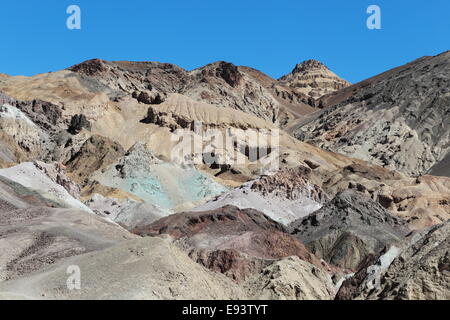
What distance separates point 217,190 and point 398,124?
6582 cm

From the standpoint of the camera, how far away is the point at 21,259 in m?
27.6

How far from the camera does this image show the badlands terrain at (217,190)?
22.6 metres

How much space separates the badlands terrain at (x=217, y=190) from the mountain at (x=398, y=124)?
401 mm

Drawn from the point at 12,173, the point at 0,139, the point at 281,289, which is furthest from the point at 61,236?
the point at 0,139

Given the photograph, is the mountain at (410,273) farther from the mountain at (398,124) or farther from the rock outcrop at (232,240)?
the mountain at (398,124)

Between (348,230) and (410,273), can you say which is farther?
(348,230)

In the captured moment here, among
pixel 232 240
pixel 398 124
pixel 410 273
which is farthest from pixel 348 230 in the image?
pixel 398 124

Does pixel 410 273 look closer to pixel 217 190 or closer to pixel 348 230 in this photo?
pixel 348 230

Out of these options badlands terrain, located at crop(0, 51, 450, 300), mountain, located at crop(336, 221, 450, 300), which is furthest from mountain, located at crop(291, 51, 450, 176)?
mountain, located at crop(336, 221, 450, 300)

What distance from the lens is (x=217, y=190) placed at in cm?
7100

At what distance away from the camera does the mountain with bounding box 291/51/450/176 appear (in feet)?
388

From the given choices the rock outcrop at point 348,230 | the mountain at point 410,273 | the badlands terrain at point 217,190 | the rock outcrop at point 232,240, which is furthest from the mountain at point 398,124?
the mountain at point 410,273

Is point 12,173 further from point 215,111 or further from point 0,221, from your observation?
point 215,111
